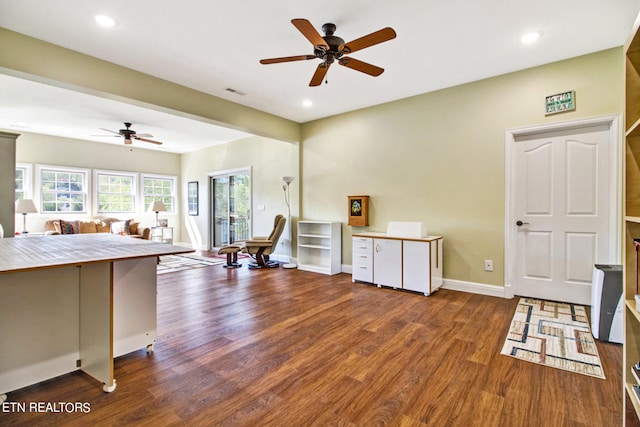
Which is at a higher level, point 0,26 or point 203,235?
Answer: point 0,26

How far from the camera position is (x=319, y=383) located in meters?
1.86

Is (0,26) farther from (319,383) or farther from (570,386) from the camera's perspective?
(570,386)

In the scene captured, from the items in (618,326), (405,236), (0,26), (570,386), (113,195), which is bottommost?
(570,386)

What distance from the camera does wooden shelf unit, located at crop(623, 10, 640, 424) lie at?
140 cm

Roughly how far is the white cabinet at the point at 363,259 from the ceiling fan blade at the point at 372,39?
249cm

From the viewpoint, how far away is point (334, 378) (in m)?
1.91

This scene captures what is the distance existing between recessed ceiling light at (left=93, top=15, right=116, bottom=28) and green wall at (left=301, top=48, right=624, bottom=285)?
3.32 m

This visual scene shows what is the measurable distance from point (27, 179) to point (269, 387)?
759 centimetres

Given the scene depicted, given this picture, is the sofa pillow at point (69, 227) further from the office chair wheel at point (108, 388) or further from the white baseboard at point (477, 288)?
the white baseboard at point (477, 288)

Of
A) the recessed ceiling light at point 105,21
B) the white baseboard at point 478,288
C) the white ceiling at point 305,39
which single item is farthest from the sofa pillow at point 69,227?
the white baseboard at point 478,288

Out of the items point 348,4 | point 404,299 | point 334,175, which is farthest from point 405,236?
point 348,4

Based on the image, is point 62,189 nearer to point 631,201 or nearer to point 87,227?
point 87,227

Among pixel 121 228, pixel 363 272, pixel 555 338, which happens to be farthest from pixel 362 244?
pixel 121 228

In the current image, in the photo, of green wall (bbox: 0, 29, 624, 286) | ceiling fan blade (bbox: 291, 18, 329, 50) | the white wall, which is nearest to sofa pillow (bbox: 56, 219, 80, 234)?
the white wall
